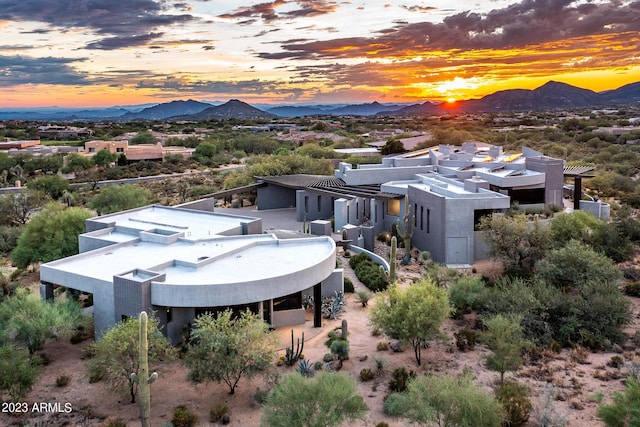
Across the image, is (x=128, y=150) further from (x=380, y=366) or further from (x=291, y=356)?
(x=380, y=366)

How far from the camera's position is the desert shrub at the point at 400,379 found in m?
18.6

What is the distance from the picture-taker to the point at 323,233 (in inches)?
1337

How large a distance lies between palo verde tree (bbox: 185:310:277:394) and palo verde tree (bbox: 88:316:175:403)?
1.13 meters

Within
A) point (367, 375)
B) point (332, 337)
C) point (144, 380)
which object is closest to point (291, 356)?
point (332, 337)

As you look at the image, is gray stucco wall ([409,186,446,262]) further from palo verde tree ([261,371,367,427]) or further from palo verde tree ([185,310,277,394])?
palo verde tree ([261,371,367,427])

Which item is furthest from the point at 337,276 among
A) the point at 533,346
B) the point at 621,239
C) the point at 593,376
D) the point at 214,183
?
the point at 214,183

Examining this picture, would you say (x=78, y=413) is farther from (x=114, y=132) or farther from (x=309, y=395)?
(x=114, y=132)

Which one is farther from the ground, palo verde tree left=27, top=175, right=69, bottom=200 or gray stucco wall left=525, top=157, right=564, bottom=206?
gray stucco wall left=525, top=157, right=564, bottom=206

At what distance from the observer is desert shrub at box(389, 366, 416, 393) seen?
61.1ft

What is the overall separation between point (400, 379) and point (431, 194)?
1712 cm

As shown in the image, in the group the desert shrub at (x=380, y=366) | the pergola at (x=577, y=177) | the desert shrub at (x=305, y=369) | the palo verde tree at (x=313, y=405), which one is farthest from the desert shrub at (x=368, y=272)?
the pergola at (x=577, y=177)

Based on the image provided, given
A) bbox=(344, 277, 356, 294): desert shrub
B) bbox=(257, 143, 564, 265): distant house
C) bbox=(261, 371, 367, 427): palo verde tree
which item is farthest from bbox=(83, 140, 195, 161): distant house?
bbox=(261, 371, 367, 427): palo verde tree

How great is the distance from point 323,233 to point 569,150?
189ft

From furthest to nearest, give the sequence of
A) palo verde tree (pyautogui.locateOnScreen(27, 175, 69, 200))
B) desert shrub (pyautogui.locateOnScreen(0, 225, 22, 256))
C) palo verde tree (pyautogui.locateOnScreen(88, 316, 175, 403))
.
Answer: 1. palo verde tree (pyautogui.locateOnScreen(27, 175, 69, 200))
2. desert shrub (pyautogui.locateOnScreen(0, 225, 22, 256))
3. palo verde tree (pyautogui.locateOnScreen(88, 316, 175, 403))
